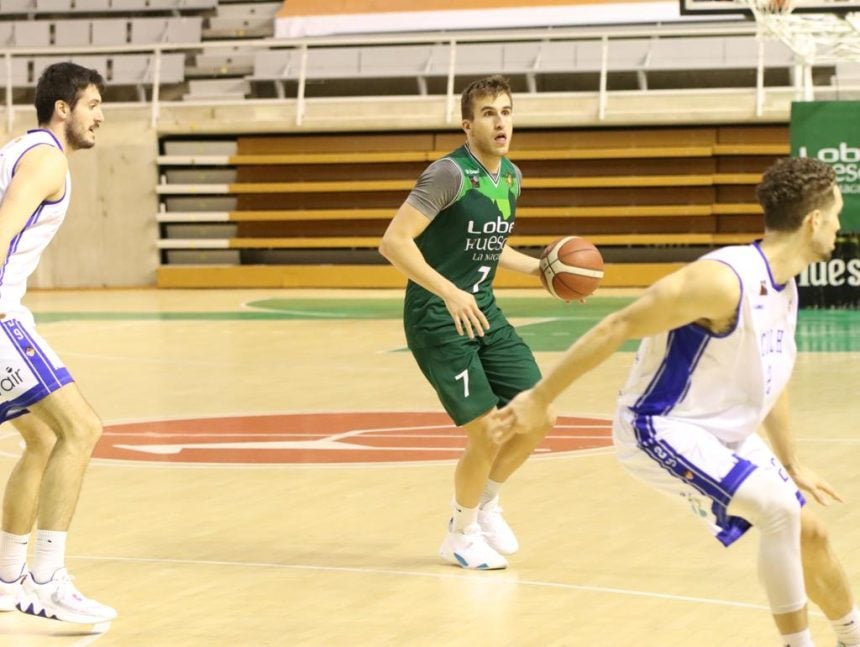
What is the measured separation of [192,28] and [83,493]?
1915cm

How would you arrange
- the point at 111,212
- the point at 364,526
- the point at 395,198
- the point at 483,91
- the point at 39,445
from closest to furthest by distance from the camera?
the point at 39,445
the point at 483,91
the point at 364,526
the point at 395,198
the point at 111,212

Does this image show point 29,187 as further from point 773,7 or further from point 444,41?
point 444,41

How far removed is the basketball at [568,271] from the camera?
632 centimetres

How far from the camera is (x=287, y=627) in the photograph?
4.93 metres

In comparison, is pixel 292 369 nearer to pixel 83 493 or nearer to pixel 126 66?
pixel 83 493

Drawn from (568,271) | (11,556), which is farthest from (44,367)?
(568,271)

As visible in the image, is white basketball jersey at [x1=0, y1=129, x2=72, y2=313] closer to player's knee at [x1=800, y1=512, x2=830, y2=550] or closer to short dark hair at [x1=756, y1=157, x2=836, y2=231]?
short dark hair at [x1=756, y1=157, x2=836, y2=231]

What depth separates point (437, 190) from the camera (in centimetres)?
590

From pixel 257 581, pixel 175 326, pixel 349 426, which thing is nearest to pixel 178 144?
pixel 175 326

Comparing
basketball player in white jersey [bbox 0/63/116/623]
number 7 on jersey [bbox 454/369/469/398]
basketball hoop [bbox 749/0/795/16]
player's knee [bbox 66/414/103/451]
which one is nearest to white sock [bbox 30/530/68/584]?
basketball player in white jersey [bbox 0/63/116/623]

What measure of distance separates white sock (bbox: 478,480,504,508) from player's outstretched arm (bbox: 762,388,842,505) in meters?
1.89

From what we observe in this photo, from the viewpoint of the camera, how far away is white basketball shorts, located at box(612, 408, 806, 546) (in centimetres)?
403

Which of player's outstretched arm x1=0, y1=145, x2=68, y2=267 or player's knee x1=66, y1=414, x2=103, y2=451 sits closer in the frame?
player's outstretched arm x1=0, y1=145, x2=68, y2=267

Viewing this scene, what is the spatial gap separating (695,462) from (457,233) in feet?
7.07
